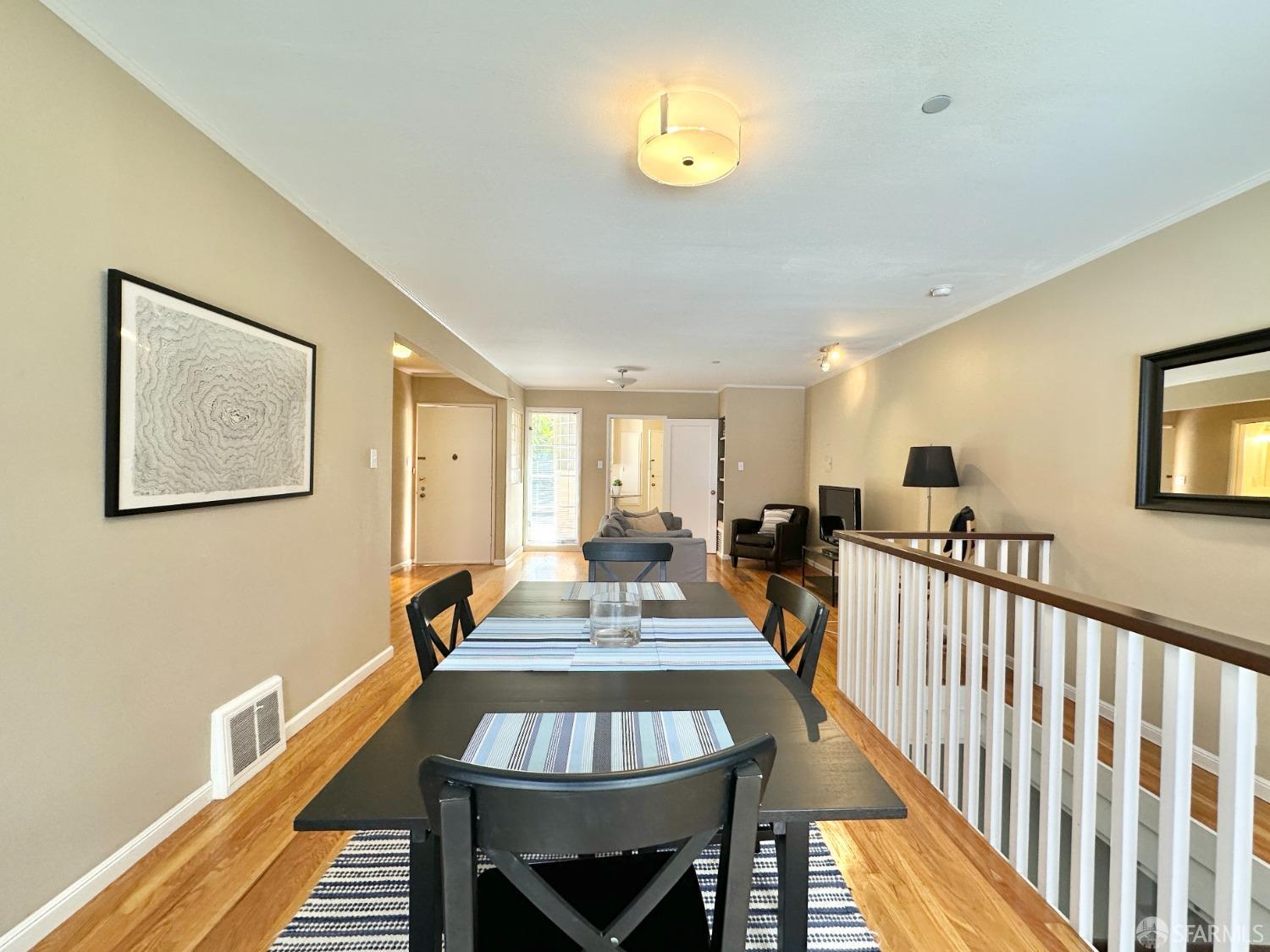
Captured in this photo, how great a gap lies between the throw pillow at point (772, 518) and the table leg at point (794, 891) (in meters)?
6.08

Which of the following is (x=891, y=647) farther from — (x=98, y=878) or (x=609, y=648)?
(x=98, y=878)

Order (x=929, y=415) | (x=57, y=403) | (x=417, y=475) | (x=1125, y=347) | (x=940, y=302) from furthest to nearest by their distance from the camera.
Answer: (x=417, y=475) → (x=929, y=415) → (x=940, y=302) → (x=1125, y=347) → (x=57, y=403)

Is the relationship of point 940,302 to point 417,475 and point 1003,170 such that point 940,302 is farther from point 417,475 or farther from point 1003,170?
point 417,475

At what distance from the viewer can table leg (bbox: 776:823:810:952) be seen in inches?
40.1

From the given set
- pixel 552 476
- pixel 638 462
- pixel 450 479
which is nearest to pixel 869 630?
pixel 450 479

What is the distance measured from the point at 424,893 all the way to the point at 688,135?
196cm

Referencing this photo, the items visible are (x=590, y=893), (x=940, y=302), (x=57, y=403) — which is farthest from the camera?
(x=940, y=302)

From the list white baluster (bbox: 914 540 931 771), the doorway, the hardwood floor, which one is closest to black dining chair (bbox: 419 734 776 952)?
the hardwood floor

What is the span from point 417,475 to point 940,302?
563cm

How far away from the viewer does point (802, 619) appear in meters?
1.61

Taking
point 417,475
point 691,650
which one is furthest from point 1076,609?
point 417,475

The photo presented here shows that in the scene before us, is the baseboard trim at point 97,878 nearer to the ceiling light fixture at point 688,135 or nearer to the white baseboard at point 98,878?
the white baseboard at point 98,878

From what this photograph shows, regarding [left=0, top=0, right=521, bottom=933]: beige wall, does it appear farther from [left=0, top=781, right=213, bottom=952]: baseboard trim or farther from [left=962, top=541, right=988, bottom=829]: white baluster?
[left=962, top=541, right=988, bottom=829]: white baluster

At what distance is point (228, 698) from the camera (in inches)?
83.3
